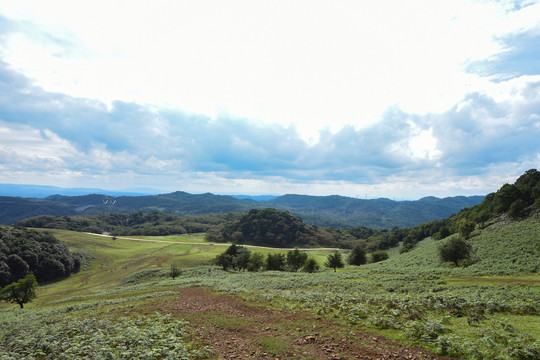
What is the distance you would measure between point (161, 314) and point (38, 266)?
88.9 meters

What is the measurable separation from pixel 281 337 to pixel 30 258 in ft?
337

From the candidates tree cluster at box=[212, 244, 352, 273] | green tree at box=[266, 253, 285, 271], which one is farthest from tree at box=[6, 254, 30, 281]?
green tree at box=[266, 253, 285, 271]

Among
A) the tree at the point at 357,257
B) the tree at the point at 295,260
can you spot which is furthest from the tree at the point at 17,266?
the tree at the point at 357,257

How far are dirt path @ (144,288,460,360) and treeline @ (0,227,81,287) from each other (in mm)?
85603

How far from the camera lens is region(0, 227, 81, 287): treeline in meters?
73.5

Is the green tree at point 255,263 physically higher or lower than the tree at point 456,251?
lower

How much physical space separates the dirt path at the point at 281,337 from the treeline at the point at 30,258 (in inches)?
3370

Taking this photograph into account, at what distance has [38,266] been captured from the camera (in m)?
78.3

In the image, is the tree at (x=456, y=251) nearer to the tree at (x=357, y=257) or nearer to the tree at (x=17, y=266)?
the tree at (x=357, y=257)

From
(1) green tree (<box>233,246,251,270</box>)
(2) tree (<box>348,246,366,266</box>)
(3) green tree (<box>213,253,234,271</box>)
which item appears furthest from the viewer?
(2) tree (<box>348,246,366,266</box>)

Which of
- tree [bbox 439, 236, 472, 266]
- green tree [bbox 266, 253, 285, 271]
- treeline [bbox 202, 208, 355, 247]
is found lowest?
treeline [bbox 202, 208, 355, 247]

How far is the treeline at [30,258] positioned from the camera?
73.5 m

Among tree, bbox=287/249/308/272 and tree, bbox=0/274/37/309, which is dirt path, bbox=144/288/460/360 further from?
tree, bbox=287/249/308/272

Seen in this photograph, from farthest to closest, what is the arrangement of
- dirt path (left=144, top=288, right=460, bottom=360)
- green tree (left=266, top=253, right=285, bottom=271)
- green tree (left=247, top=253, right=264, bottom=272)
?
green tree (left=266, top=253, right=285, bottom=271)
green tree (left=247, top=253, right=264, bottom=272)
dirt path (left=144, top=288, right=460, bottom=360)
